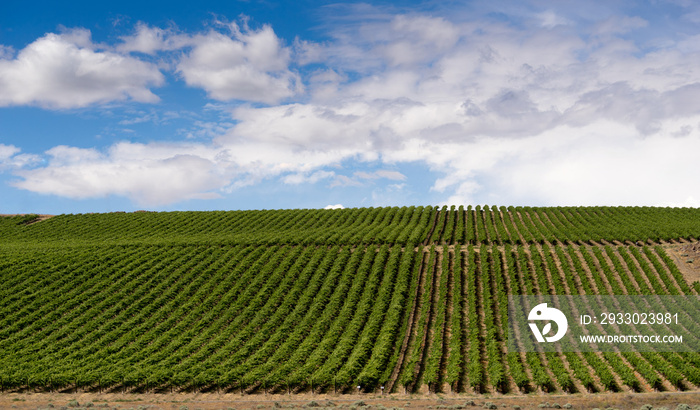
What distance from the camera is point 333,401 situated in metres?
25.4

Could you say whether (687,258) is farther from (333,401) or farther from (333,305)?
(333,401)

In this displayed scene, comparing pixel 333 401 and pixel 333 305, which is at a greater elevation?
pixel 333 305

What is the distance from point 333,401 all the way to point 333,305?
49.0 feet

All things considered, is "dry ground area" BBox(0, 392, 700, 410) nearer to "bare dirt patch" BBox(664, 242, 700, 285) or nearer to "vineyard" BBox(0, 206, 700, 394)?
"vineyard" BBox(0, 206, 700, 394)

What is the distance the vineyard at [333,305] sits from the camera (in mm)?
27938

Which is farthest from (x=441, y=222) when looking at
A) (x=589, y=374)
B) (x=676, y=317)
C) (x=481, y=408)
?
(x=481, y=408)

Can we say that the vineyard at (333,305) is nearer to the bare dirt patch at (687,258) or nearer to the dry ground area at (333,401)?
the bare dirt patch at (687,258)

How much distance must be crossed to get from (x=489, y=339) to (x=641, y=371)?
9608mm

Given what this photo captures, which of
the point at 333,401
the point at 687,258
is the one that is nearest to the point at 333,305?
the point at 333,401

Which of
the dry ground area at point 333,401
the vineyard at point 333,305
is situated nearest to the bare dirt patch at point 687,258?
the vineyard at point 333,305

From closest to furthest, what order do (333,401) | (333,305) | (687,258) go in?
(333,401)
(333,305)
(687,258)

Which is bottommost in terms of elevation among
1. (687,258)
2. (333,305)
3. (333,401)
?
(333,401)

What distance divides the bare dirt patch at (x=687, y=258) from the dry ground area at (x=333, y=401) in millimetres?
24084

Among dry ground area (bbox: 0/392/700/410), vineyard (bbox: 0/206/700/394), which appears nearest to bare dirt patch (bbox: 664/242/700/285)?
vineyard (bbox: 0/206/700/394)
